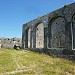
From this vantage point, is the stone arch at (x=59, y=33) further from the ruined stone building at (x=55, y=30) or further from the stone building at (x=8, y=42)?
the stone building at (x=8, y=42)

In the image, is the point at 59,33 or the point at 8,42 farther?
the point at 8,42

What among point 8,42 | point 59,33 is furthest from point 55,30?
point 8,42

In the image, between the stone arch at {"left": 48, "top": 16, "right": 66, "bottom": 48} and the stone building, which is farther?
the stone building

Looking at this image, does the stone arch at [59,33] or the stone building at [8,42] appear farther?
the stone building at [8,42]

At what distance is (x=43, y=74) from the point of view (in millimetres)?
9906

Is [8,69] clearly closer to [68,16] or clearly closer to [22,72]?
[22,72]

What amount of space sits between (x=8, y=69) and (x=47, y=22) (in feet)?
35.4

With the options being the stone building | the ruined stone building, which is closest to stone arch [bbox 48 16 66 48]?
the ruined stone building

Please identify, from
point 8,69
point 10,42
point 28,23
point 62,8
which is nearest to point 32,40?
point 28,23

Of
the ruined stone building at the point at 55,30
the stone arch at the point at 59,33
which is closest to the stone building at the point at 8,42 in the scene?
the ruined stone building at the point at 55,30

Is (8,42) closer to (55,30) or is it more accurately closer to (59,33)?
(55,30)

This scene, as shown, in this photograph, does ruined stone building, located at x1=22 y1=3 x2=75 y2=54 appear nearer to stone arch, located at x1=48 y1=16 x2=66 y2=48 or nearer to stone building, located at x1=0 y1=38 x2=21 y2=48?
stone arch, located at x1=48 y1=16 x2=66 y2=48

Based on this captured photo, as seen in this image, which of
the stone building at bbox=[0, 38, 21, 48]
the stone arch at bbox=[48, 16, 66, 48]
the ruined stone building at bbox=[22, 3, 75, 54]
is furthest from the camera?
the stone building at bbox=[0, 38, 21, 48]

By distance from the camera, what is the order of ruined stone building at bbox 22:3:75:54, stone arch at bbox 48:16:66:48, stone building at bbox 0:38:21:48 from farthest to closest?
stone building at bbox 0:38:21:48 → stone arch at bbox 48:16:66:48 → ruined stone building at bbox 22:3:75:54
